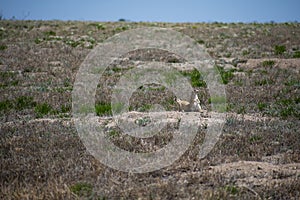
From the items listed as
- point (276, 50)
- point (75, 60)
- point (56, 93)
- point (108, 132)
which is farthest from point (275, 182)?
point (276, 50)

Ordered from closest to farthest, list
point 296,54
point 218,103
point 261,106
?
point 261,106 < point 218,103 < point 296,54

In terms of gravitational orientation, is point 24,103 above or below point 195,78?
below

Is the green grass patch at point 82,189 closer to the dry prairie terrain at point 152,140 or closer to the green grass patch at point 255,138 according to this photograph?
the dry prairie terrain at point 152,140

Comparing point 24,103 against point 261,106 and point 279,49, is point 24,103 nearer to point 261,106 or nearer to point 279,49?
point 261,106

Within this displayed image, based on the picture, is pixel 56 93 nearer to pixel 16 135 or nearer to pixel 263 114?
pixel 16 135

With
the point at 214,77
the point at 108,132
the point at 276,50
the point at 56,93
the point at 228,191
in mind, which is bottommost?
the point at 228,191

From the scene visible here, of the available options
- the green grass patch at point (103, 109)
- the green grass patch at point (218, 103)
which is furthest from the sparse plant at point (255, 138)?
the green grass patch at point (103, 109)

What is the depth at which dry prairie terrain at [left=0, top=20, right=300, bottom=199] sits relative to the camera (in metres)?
6.16

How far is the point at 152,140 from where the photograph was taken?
27.5 ft

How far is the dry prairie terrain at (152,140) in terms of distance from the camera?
6160mm

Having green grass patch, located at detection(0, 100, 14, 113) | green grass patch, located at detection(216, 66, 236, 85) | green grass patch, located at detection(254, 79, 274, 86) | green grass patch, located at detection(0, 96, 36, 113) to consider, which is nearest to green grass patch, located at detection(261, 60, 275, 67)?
green grass patch, located at detection(216, 66, 236, 85)

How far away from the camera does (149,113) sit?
10.3m

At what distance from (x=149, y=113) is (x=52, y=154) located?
327cm

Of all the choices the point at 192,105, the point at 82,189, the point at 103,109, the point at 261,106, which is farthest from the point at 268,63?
the point at 82,189
